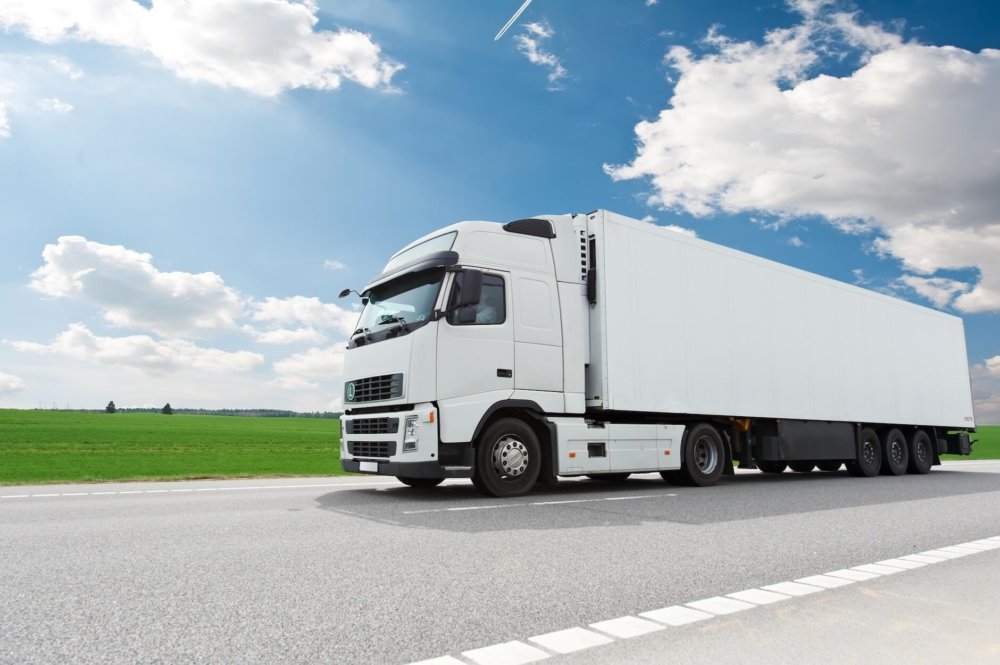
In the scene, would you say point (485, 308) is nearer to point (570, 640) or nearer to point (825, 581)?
point (825, 581)

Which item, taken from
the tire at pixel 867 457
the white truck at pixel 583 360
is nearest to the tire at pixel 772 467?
the tire at pixel 867 457

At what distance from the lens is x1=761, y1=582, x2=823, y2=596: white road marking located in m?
4.24

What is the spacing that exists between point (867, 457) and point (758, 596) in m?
13.0

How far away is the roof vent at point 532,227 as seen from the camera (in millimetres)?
9672

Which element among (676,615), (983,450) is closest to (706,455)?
(676,615)

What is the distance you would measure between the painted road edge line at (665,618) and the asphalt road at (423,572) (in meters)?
0.09

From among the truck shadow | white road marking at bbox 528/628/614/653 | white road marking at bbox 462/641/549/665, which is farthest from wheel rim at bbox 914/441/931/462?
white road marking at bbox 462/641/549/665

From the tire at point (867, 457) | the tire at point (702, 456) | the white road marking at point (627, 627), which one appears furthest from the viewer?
the tire at point (867, 457)

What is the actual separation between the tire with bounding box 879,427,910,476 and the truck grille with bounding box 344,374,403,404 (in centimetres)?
1234

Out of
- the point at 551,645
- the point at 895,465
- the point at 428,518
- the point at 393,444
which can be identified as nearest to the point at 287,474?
the point at 393,444

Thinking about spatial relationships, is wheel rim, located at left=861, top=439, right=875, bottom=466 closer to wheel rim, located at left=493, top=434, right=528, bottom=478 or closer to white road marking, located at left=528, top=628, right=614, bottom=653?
wheel rim, located at left=493, top=434, right=528, bottom=478

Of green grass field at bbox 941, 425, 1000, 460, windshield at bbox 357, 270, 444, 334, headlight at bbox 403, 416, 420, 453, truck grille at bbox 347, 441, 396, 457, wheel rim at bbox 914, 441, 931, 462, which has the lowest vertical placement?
green grass field at bbox 941, 425, 1000, 460

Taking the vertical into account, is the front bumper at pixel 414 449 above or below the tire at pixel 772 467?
above

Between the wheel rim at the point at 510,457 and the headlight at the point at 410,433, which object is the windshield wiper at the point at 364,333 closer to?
the headlight at the point at 410,433
